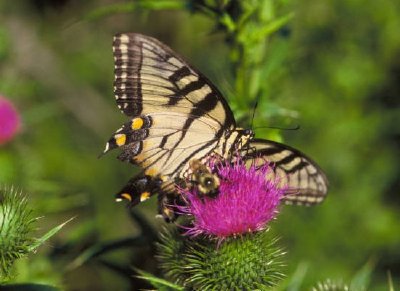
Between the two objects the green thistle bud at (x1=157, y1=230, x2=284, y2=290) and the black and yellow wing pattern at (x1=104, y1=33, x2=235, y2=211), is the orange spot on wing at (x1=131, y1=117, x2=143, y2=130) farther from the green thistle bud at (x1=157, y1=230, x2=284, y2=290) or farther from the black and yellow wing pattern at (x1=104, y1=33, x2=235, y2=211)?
the green thistle bud at (x1=157, y1=230, x2=284, y2=290)

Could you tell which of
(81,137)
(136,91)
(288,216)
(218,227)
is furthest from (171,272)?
(81,137)

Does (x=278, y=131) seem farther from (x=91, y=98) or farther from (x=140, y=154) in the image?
(x=91, y=98)

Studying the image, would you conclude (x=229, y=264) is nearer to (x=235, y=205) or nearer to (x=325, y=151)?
(x=235, y=205)

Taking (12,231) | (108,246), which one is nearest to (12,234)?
(12,231)

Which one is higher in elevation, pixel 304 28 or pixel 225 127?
pixel 304 28

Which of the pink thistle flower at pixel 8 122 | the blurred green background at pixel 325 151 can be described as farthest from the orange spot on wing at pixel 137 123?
the pink thistle flower at pixel 8 122

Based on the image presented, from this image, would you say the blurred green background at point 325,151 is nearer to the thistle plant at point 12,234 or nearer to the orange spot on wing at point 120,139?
the orange spot on wing at point 120,139

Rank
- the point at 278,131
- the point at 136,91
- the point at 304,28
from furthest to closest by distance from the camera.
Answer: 1. the point at 304,28
2. the point at 278,131
3. the point at 136,91
